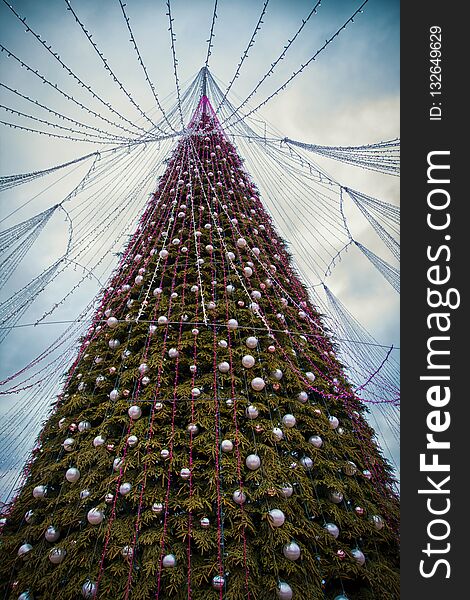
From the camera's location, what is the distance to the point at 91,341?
2996 mm

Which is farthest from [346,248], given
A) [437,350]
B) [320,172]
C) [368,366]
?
[437,350]

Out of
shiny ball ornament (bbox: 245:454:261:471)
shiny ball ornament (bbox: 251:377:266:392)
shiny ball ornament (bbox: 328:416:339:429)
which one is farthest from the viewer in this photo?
shiny ball ornament (bbox: 328:416:339:429)

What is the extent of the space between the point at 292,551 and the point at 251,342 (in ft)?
4.37

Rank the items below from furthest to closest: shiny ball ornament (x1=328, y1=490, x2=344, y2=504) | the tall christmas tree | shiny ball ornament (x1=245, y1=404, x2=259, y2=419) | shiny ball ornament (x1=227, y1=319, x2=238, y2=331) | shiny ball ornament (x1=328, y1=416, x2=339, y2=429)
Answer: shiny ball ornament (x1=227, y1=319, x2=238, y2=331) → shiny ball ornament (x1=328, y1=416, x2=339, y2=429) → shiny ball ornament (x1=245, y1=404, x2=259, y2=419) → shiny ball ornament (x1=328, y1=490, x2=344, y2=504) → the tall christmas tree

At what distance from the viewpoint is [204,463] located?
7.00 ft

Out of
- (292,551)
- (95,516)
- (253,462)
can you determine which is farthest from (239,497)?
(95,516)

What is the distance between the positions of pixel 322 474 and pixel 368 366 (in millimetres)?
1355

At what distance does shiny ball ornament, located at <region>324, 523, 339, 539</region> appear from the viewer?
6.78 ft

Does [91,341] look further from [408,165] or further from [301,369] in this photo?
[408,165]

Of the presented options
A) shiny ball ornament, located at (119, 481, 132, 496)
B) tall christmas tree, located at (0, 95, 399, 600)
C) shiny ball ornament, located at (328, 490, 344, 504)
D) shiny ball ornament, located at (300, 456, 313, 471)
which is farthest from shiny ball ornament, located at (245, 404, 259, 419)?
shiny ball ornament, located at (119, 481, 132, 496)

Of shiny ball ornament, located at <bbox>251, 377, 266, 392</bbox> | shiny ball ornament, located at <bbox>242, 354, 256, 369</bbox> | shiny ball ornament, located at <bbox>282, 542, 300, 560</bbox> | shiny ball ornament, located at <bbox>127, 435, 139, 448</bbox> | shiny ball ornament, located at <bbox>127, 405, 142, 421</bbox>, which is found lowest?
shiny ball ornament, located at <bbox>282, 542, 300, 560</bbox>

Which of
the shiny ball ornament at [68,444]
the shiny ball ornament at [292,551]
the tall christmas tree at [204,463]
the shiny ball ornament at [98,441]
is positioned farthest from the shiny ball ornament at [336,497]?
the shiny ball ornament at [68,444]

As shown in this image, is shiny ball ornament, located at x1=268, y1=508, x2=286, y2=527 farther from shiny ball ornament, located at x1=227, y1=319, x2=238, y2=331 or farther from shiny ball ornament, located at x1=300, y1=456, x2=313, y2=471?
shiny ball ornament, located at x1=227, y1=319, x2=238, y2=331

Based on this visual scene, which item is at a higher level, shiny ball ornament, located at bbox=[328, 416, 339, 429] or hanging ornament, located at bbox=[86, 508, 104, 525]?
shiny ball ornament, located at bbox=[328, 416, 339, 429]
